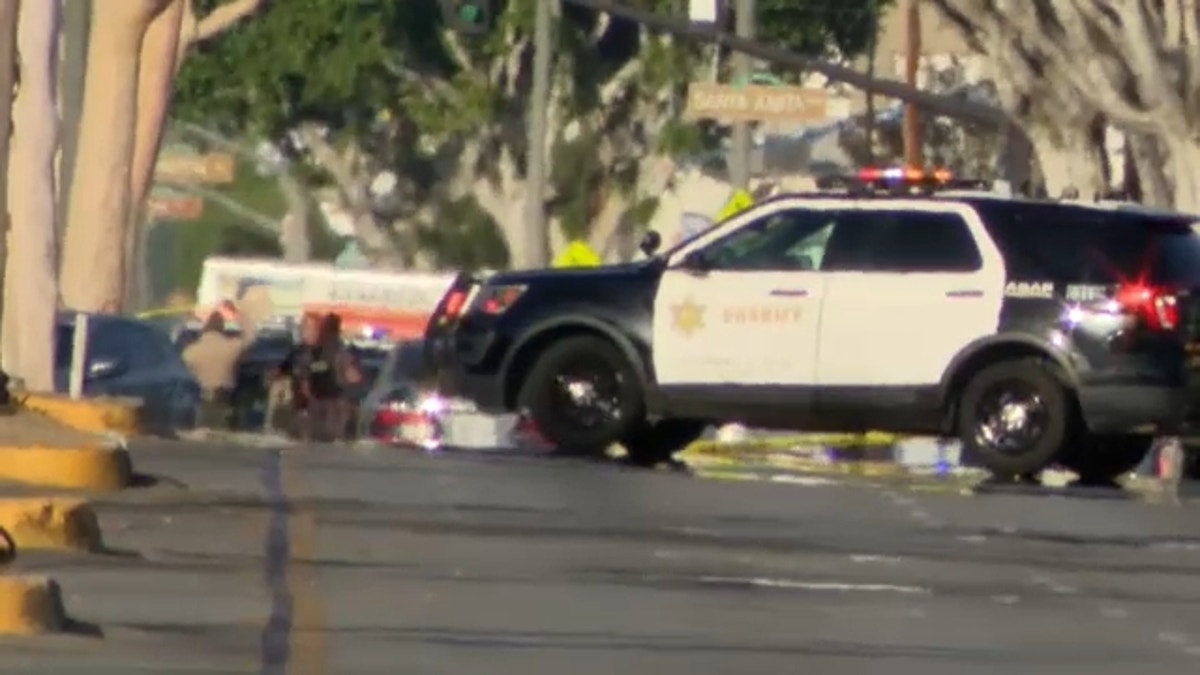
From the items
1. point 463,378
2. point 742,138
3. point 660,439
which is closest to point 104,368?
point 463,378

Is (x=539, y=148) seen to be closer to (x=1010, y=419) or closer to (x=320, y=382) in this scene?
(x=320, y=382)

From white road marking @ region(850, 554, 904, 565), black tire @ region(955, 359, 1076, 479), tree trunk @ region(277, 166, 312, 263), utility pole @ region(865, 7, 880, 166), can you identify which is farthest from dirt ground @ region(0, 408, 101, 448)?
tree trunk @ region(277, 166, 312, 263)

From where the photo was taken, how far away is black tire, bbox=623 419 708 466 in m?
24.4

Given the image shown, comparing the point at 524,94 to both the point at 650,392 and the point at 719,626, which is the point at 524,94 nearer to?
the point at 650,392

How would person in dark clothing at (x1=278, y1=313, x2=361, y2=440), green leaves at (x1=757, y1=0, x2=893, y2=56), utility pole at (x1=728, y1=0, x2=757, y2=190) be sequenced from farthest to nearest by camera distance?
green leaves at (x1=757, y1=0, x2=893, y2=56)
utility pole at (x1=728, y1=0, x2=757, y2=190)
person in dark clothing at (x1=278, y1=313, x2=361, y2=440)

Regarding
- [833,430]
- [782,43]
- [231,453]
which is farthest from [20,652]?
[782,43]

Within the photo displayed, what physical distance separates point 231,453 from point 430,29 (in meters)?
44.8

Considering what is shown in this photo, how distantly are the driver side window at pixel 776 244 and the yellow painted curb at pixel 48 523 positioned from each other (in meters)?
8.52

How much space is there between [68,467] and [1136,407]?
746 cm

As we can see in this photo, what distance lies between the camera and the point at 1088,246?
23.0m

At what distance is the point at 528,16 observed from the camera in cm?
6456

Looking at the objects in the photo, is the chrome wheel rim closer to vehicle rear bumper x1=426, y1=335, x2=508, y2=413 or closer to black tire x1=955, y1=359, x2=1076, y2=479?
black tire x1=955, y1=359, x2=1076, y2=479

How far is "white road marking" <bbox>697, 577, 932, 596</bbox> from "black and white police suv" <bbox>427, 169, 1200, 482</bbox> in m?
7.20

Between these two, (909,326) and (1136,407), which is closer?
(1136,407)
